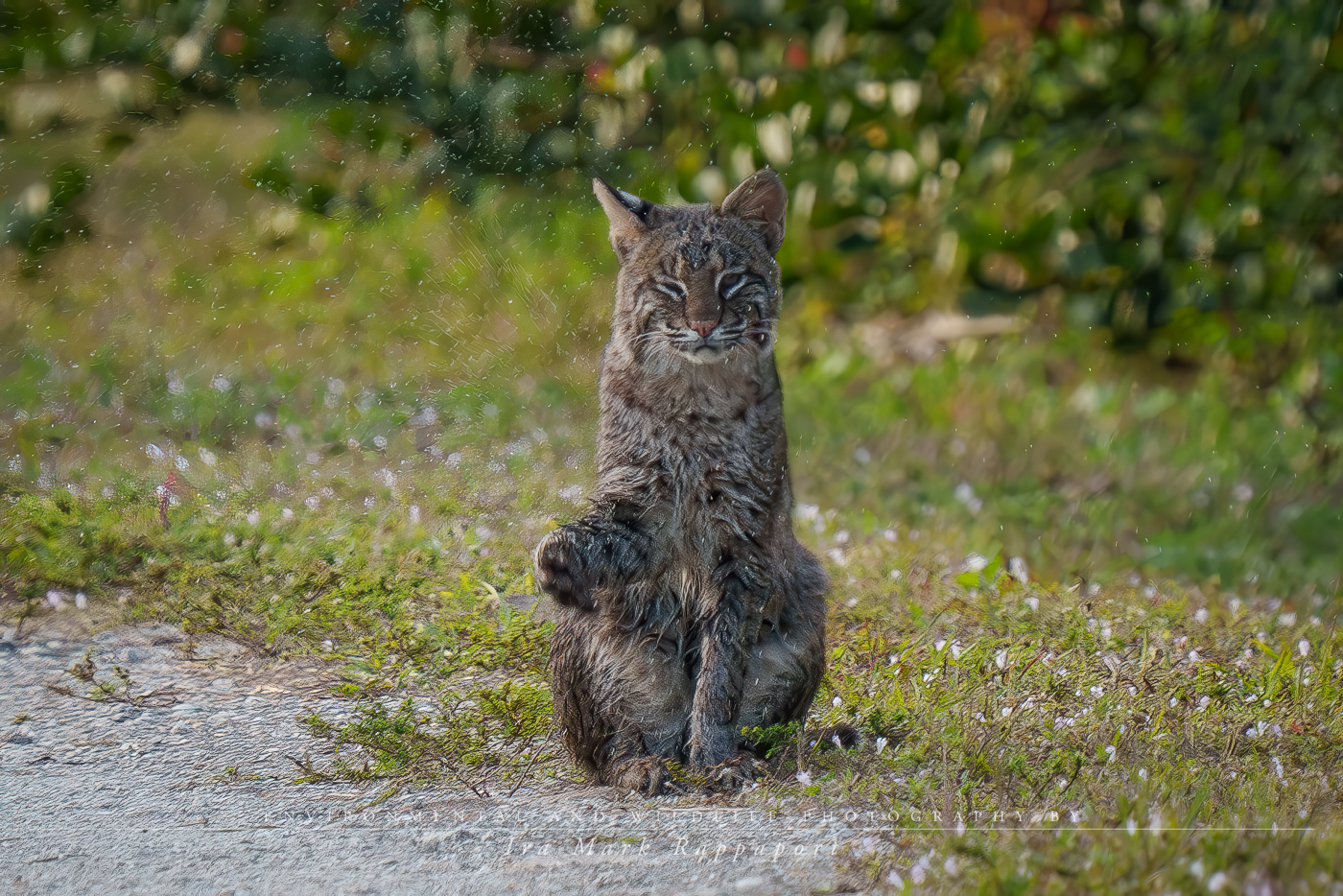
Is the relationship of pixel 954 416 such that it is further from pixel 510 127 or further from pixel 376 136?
pixel 376 136

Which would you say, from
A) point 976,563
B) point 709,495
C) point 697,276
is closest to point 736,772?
point 709,495

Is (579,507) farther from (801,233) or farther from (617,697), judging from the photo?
(801,233)

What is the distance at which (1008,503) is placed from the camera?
6277 millimetres

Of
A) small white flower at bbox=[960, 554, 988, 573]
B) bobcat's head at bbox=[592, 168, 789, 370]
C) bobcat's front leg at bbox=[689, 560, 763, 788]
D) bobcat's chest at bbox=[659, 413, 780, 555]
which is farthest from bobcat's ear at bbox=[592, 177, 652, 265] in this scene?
small white flower at bbox=[960, 554, 988, 573]

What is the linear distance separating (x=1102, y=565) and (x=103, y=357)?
4.89m

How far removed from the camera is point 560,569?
353cm

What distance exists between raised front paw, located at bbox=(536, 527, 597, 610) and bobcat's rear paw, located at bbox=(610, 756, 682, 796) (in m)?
0.48

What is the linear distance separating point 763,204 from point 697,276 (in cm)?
37

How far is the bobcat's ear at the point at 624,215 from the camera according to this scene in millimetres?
3852

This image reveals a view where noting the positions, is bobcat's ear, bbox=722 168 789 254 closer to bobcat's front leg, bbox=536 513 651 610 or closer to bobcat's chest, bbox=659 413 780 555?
bobcat's chest, bbox=659 413 780 555

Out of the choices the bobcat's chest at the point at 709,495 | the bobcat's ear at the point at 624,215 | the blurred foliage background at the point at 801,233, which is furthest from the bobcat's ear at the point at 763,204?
the blurred foliage background at the point at 801,233

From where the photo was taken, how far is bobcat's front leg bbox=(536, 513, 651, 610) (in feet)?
11.6

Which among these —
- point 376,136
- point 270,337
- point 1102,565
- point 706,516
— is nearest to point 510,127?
point 376,136

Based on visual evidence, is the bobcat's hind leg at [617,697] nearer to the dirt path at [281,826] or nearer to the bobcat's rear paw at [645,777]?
the bobcat's rear paw at [645,777]
